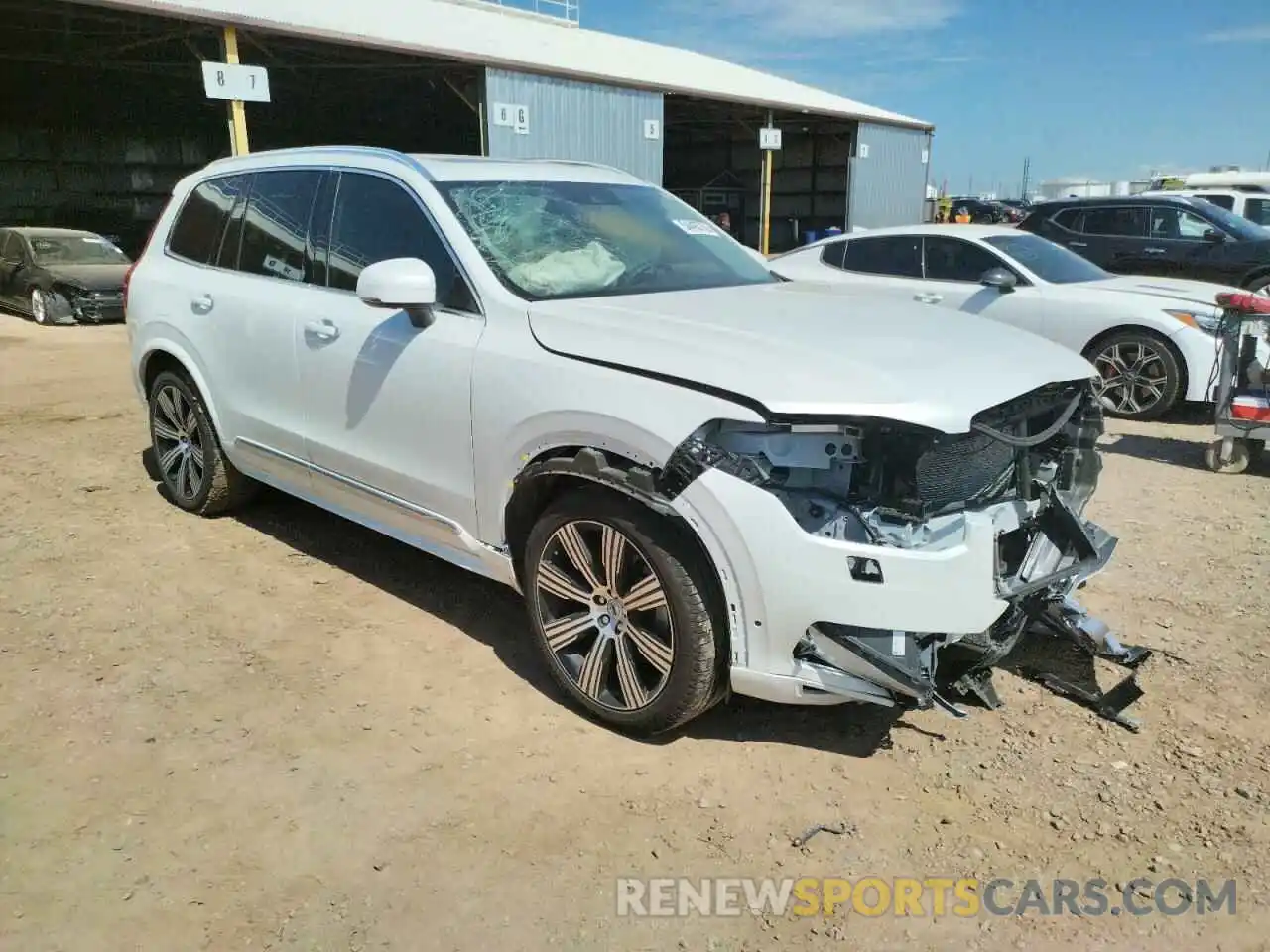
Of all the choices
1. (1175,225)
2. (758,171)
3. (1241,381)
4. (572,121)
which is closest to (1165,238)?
(1175,225)

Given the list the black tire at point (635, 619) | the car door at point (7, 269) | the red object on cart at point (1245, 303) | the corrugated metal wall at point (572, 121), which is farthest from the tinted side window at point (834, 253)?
the car door at point (7, 269)

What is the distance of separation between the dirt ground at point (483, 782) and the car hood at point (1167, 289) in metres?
3.99

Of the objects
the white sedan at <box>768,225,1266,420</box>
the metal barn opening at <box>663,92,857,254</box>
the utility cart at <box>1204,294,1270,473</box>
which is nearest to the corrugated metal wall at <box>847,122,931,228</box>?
the metal barn opening at <box>663,92,857,254</box>

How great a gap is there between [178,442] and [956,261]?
657cm

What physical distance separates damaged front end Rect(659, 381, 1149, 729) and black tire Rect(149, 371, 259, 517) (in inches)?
125

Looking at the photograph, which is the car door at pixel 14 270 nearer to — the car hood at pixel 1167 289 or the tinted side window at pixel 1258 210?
the car hood at pixel 1167 289

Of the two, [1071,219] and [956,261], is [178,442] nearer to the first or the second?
[956,261]

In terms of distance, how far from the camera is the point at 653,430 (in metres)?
2.90

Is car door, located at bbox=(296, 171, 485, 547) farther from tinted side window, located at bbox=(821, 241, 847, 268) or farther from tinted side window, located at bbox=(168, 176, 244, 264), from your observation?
tinted side window, located at bbox=(821, 241, 847, 268)

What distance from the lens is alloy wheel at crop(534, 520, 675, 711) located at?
121 inches

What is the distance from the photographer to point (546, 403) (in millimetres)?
3189

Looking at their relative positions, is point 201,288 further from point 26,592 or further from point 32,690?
point 32,690

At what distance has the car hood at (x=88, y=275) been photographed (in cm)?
1420

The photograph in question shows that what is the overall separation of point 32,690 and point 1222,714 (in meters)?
4.33
